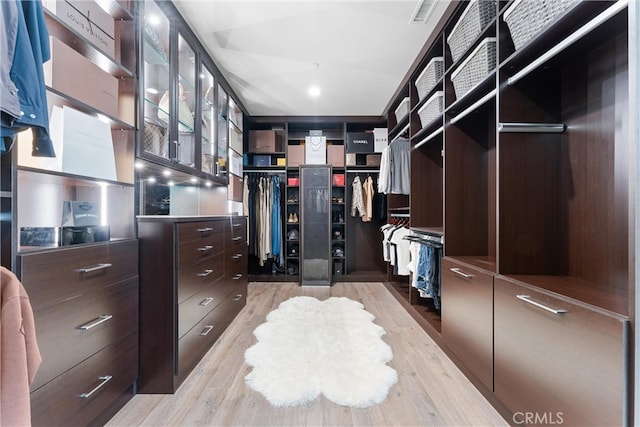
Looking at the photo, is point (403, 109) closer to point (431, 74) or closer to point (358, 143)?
point (431, 74)

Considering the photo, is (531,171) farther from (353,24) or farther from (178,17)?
(178,17)

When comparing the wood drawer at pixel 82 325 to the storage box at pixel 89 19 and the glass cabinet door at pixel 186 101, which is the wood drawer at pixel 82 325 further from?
the storage box at pixel 89 19

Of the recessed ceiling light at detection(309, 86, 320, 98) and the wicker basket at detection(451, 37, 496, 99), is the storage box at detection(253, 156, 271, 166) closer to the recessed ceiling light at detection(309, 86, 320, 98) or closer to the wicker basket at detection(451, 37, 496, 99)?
the recessed ceiling light at detection(309, 86, 320, 98)

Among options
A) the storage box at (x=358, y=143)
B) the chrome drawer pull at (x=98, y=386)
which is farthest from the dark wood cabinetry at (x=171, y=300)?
the storage box at (x=358, y=143)

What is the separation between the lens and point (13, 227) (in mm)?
924

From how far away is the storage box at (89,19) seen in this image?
3.73ft

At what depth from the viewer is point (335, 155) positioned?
407 centimetres

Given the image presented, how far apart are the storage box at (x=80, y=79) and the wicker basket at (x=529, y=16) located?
6.70ft

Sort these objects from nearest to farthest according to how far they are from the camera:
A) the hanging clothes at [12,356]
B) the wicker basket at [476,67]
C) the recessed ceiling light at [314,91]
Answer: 1. the hanging clothes at [12,356]
2. the wicker basket at [476,67]
3. the recessed ceiling light at [314,91]

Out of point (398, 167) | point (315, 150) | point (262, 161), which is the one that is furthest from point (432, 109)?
point (262, 161)

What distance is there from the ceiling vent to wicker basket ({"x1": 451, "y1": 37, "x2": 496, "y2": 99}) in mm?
504

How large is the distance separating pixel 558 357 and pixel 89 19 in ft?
8.14

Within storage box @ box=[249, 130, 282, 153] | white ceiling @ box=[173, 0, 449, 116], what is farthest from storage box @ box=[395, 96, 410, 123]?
storage box @ box=[249, 130, 282, 153]

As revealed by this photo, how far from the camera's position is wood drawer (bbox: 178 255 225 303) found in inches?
62.2
